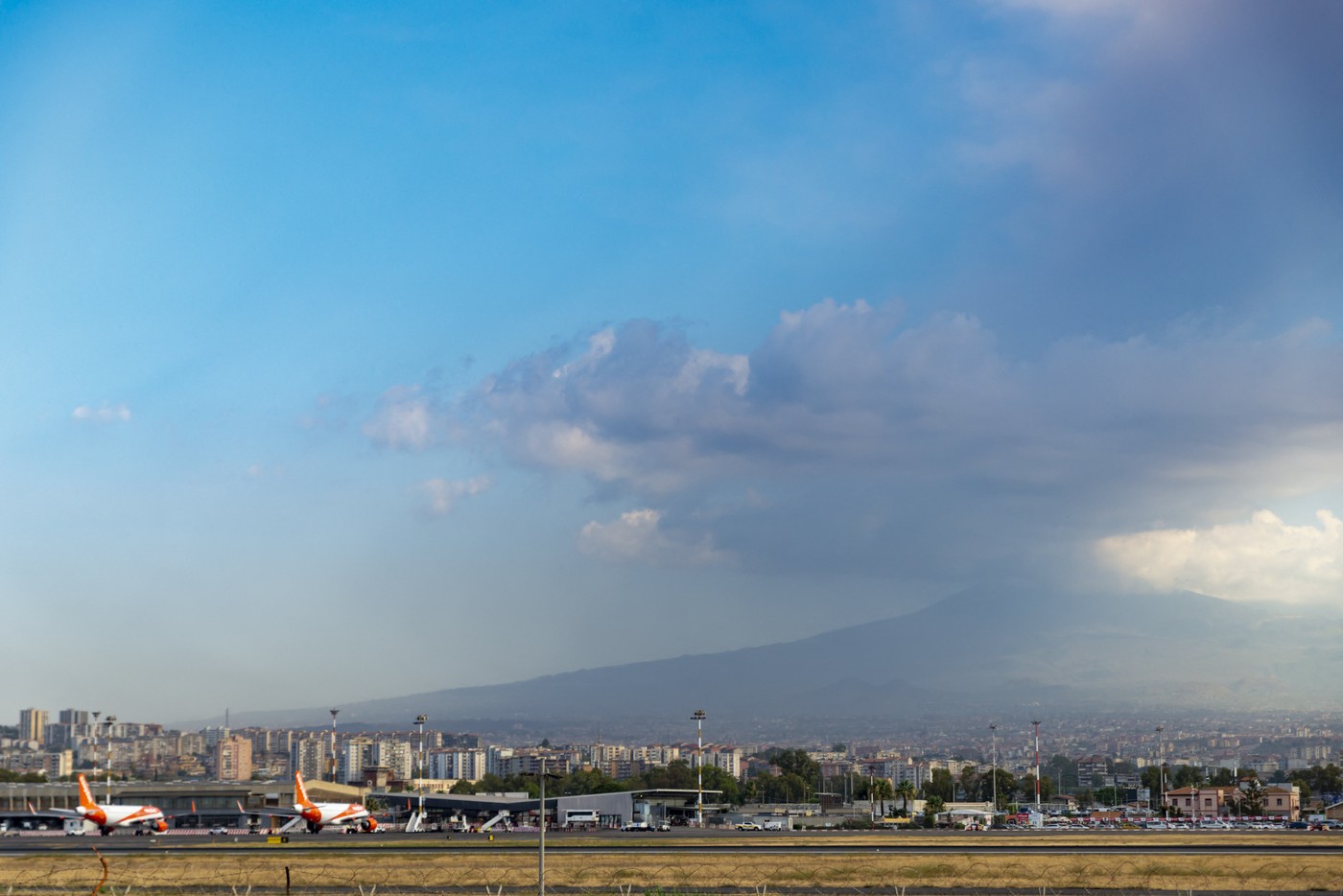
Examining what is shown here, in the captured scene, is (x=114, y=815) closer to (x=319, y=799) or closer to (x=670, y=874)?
(x=319, y=799)

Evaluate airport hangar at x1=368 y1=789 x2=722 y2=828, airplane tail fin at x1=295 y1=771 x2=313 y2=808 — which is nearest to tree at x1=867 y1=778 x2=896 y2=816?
airport hangar at x1=368 y1=789 x2=722 y2=828

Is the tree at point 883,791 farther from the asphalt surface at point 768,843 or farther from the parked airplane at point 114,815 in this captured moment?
the parked airplane at point 114,815

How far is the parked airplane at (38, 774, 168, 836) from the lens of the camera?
112m

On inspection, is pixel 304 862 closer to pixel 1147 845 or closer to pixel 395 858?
pixel 395 858

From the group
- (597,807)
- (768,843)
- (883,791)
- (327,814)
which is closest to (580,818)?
(597,807)

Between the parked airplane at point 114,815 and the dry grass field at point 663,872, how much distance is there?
3676 cm

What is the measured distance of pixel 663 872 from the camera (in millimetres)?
64062

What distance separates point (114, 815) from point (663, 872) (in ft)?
239

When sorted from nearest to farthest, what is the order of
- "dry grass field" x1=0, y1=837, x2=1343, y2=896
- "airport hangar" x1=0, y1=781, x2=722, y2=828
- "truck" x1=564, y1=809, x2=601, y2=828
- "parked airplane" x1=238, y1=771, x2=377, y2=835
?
"dry grass field" x1=0, y1=837, x2=1343, y2=896, "parked airplane" x1=238, y1=771, x2=377, y2=835, "truck" x1=564, y1=809, x2=601, y2=828, "airport hangar" x1=0, y1=781, x2=722, y2=828

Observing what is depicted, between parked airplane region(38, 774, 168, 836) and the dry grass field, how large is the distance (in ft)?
121

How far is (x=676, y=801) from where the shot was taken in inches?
5728

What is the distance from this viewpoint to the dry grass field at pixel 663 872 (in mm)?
57594

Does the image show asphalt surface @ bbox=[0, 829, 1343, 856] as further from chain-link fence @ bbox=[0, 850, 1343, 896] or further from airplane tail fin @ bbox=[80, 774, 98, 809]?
airplane tail fin @ bbox=[80, 774, 98, 809]

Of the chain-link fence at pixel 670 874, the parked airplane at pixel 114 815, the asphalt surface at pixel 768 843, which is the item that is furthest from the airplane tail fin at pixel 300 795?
the chain-link fence at pixel 670 874
